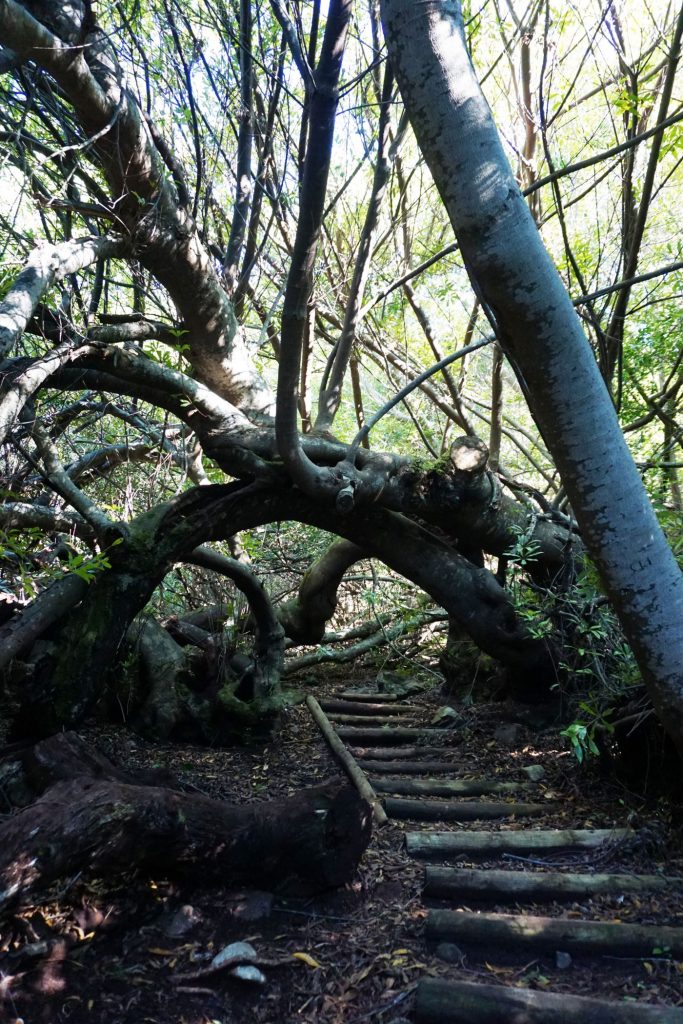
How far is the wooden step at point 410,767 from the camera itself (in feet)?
16.0

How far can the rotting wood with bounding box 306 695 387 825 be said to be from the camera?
407cm

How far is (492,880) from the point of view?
10.4ft

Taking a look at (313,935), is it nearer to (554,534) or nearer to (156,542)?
(156,542)

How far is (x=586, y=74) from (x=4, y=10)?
6825mm

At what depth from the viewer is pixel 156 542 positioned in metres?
4.68

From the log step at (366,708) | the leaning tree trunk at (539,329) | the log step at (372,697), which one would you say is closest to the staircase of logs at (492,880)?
the log step at (366,708)

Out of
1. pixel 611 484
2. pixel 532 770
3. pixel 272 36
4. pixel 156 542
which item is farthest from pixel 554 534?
pixel 272 36

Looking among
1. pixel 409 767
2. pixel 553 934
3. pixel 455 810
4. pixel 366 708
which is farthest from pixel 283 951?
pixel 366 708

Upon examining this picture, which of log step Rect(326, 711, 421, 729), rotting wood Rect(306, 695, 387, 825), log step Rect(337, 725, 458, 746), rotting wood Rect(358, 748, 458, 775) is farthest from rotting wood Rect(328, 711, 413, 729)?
rotting wood Rect(358, 748, 458, 775)

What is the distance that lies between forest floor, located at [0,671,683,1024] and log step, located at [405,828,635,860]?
3.3 inches

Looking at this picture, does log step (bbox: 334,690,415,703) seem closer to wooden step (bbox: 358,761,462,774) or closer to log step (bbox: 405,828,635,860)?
wooden step (bbox: 358,761,462,774)

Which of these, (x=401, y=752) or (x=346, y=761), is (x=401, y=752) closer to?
(x=401, y=752)

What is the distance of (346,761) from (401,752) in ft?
1.79

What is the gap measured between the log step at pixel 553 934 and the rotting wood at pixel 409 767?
196 cm
